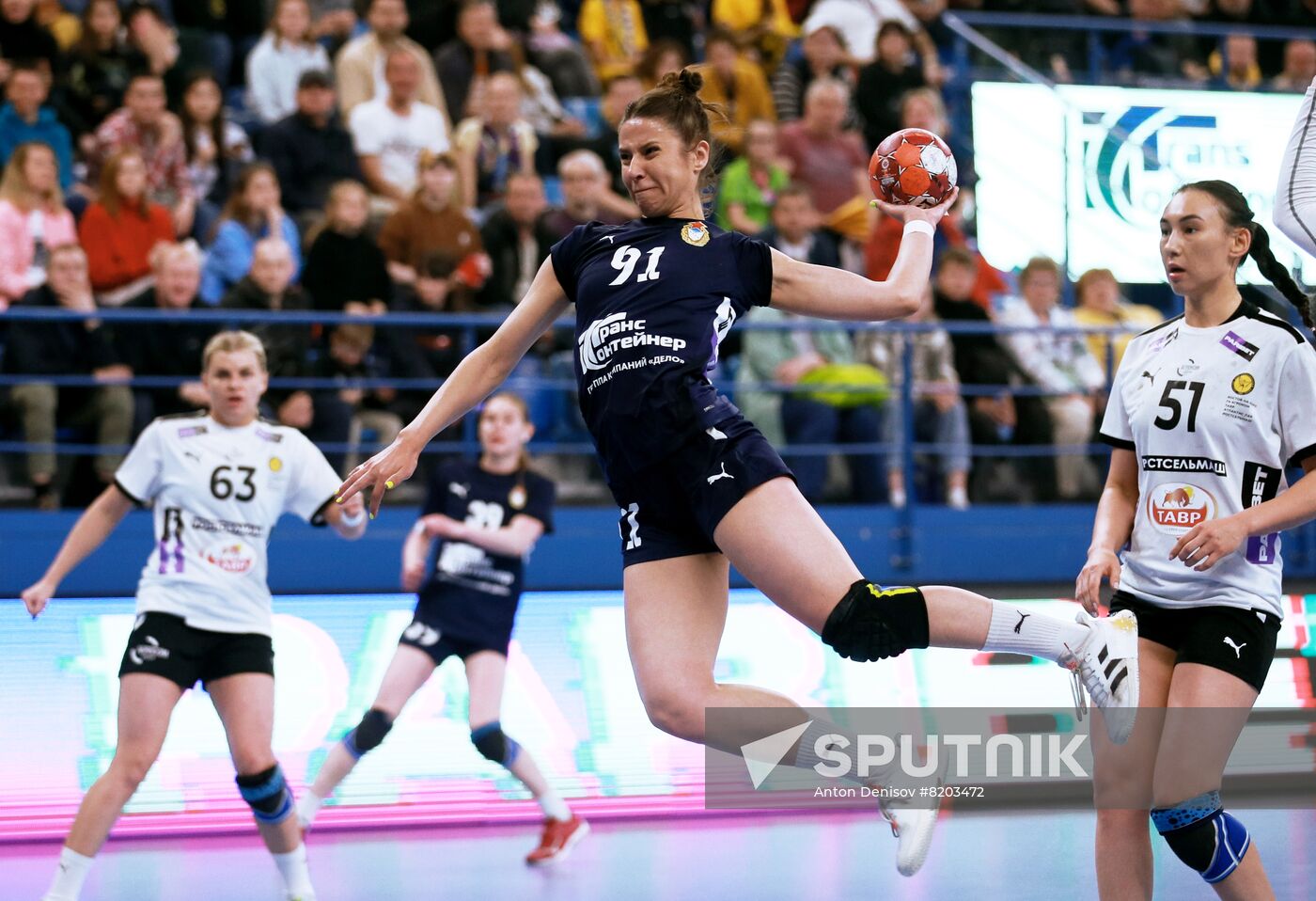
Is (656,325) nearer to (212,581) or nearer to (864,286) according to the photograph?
(864,286)

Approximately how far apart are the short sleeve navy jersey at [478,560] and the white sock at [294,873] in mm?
1360

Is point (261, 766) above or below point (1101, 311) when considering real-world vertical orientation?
below

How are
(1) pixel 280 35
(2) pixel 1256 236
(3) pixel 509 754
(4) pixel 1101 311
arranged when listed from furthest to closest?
(4) pixel 1101 311 → (1) pixel 280 35 → (3) pixel 509 754 → (2) pixel 1256 236

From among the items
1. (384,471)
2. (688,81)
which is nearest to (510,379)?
(688,81)

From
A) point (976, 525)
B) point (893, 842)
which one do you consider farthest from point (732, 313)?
point (976, 525)

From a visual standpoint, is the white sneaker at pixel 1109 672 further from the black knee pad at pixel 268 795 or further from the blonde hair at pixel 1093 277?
the blonde hair at pixel 1093 277

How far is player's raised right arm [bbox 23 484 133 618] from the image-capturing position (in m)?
5.34

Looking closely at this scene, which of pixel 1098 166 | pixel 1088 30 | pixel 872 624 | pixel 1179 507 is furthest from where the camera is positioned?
pixel 1088 30

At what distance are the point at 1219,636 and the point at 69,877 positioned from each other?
3753 millimetres

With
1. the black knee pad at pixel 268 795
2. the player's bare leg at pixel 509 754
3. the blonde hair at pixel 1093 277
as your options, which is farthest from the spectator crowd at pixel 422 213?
the black knee pad at pixel 268 795

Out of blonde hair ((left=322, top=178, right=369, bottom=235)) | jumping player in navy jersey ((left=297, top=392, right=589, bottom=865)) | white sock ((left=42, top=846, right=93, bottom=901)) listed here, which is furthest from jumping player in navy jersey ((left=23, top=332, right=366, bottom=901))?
blonde hair ((left=322, top=178, right=369, bottom=235))

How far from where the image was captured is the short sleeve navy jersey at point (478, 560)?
666 cm

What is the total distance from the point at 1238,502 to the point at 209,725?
4.67 meters

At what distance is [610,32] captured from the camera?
12.1 metres
